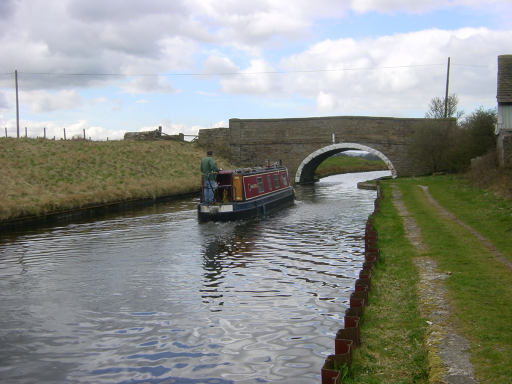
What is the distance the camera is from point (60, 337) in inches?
254

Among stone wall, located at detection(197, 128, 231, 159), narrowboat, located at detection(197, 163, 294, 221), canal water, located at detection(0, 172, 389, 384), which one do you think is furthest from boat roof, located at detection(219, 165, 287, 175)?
stone wall, located at detection(197, 128, 231, 159)

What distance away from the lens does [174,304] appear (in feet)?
25.0

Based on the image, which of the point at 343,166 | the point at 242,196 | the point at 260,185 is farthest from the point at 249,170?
the point at 343,166

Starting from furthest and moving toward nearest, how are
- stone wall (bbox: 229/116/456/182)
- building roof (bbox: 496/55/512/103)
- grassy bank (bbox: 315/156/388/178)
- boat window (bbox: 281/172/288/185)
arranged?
grassy bank (bbox: 315/156/388/178) < stone wall (bbox: 229/116/456/182) < boat window (bbox: 281/172/288/185) < building roof (bbox: 496/55/512/103)

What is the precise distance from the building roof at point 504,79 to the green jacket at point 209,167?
1217 cm

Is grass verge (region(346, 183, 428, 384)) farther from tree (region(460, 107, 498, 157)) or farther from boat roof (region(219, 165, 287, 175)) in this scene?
tree (region(460, 107, 498, 157))

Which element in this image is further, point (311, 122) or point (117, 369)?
point (311, 122)

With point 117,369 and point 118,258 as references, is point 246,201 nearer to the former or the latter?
point 118,258

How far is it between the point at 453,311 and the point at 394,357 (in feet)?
4.13

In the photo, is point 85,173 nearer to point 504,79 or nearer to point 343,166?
point 504,79

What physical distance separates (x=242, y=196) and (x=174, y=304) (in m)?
9.70

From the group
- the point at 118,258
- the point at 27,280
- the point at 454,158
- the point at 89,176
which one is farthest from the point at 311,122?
the point at 27,280

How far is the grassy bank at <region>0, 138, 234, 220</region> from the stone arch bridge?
2.30 meters

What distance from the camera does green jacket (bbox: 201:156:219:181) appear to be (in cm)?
1637
